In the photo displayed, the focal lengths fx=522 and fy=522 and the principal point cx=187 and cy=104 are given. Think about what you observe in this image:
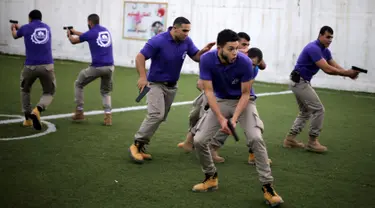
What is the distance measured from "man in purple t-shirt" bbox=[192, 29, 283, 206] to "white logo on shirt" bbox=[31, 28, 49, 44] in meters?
4.87

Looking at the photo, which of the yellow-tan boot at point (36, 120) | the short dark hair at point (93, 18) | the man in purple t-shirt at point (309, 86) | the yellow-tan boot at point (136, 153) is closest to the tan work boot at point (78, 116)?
the yellow-tan boot at point (36, 120)

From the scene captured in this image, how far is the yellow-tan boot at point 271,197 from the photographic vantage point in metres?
Result: 5.56

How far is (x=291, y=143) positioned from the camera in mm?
8758

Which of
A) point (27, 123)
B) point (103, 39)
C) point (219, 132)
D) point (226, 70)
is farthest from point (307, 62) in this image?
point (27, 123)

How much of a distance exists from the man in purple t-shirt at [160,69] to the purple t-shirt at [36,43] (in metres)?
3.06

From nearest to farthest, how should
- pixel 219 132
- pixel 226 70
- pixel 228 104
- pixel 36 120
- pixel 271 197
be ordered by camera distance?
pixel 271 197 < pixel 226 70 < pixel 228 104 < pixel 219 132 < pixel 36 120

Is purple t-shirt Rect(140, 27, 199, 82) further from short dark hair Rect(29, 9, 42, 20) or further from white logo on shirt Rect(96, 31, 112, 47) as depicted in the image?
short dark hair Rect(29, 9, 42, 20)

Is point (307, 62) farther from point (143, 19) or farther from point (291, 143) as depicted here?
point (143, 19)

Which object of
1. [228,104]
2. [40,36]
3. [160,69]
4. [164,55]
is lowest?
[228,104]

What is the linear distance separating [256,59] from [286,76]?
11.4 meters

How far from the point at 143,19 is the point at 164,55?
14.7 m

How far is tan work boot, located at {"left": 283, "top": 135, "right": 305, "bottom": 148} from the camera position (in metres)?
8.74

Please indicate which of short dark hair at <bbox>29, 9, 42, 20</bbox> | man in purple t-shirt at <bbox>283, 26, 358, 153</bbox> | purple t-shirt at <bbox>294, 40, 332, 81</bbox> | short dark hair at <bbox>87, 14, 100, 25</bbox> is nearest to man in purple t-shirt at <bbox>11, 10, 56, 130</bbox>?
short dark hair at <bbox>29, 9, 42, 20</bbox>

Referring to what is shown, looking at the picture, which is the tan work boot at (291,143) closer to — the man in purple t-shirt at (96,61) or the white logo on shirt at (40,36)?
the man in purple t-shirt at (96,61)
